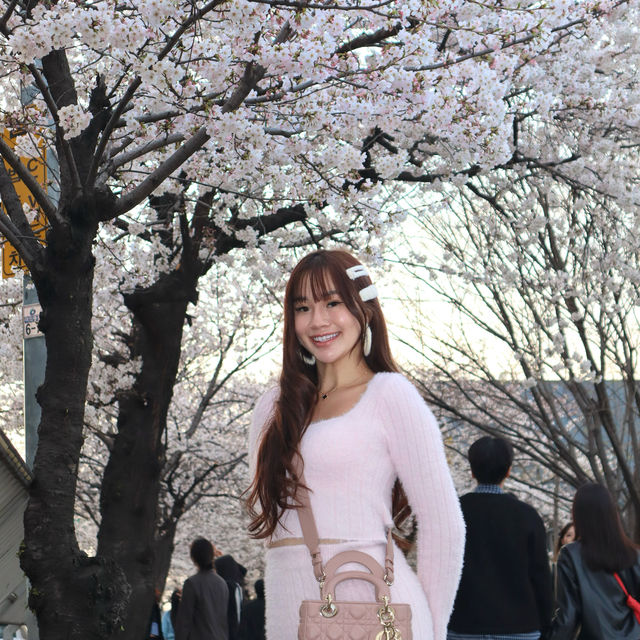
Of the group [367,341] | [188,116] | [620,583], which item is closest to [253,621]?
[620,583]

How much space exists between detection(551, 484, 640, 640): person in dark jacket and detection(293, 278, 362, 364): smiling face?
262 cm

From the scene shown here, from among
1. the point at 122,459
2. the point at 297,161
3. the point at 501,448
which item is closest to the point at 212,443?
the point at 122,459

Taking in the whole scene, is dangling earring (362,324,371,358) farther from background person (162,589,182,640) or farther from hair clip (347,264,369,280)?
background person (162,589,182,640)

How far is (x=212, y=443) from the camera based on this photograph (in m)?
23.0

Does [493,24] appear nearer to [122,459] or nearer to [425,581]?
[122,459]

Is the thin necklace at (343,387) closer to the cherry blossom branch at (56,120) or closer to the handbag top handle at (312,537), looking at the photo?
the handbag top handle at (312,537)

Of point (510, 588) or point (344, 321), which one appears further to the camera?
point (510, 588)

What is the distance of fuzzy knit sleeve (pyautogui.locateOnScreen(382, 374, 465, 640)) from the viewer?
7.38ft

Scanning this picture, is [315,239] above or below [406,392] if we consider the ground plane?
above

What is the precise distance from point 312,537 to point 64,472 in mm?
2984

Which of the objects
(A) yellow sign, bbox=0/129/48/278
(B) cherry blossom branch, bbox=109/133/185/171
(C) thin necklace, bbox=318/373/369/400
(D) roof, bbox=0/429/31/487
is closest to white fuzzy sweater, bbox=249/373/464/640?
(C) thin necklace, bbox=318/373/369/400

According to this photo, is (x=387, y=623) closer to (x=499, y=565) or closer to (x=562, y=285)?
(x=499, y=565)

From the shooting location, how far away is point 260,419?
2594mm

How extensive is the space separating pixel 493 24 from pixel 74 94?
3195 mm
